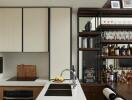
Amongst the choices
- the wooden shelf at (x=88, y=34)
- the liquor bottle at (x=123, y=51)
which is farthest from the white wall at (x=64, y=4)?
the liquor bottle at (x=123, y=51)

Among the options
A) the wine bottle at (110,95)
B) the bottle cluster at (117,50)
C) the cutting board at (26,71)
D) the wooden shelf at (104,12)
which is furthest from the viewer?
the cutting board at (26,71)

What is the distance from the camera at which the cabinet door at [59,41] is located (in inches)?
182

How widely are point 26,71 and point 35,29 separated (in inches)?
36.2

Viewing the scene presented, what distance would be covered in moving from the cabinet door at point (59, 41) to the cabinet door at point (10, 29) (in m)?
0.64

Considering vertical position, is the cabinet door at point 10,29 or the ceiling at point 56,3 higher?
the ceiling at point 56,3

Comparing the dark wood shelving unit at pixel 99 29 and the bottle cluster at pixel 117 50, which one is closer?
the dark wood shelving unit at pixel 99 29

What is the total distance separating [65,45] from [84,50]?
384 millimetres

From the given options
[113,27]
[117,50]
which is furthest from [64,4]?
[117,50]

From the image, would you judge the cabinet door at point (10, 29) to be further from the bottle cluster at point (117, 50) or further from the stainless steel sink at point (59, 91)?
the bottle cluster at point (117, 50)

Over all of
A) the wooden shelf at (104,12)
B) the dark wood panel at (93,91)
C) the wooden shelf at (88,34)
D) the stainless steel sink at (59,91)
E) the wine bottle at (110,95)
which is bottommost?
the dark wood panel at (93,91)

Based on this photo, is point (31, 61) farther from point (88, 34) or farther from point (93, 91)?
point (93, 91)

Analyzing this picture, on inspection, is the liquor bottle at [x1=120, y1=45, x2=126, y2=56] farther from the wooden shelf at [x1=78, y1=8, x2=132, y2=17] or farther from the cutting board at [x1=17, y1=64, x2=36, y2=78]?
the cutting board at [x1=17, y1=64, x2=36, y2=78]

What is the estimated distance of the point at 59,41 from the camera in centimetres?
464

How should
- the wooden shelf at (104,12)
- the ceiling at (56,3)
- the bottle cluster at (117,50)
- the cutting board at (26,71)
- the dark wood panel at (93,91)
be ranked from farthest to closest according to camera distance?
1. the cutting board at (26,71)
2. the bottle cluster at (117,50)
3. the wooden shelf at (104,12)
4. the dark wood panel at (93,91)
5. the ceiling at (56,3)
